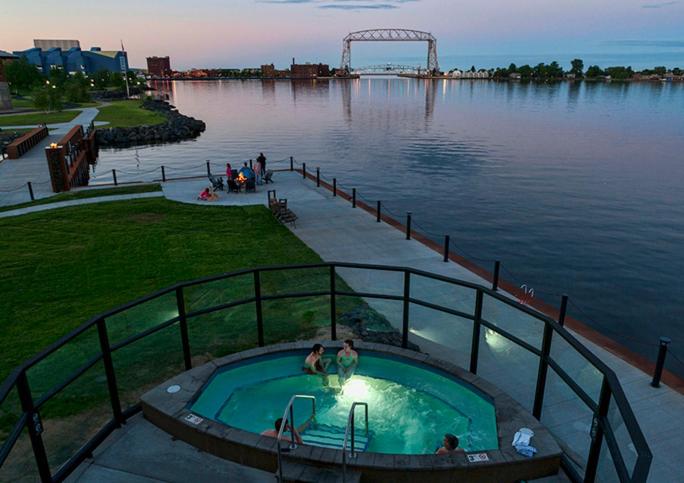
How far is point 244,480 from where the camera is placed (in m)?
7.00

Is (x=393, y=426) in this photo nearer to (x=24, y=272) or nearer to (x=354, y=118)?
(x=24, y=272)

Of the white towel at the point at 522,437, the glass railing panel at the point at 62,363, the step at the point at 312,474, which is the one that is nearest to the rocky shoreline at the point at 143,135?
the glass railing panel at the point at 62,363

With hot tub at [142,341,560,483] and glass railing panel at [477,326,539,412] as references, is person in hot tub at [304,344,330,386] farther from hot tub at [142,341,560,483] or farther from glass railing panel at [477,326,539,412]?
glass railing panel at [477,326,539,412]

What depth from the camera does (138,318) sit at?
8266mm

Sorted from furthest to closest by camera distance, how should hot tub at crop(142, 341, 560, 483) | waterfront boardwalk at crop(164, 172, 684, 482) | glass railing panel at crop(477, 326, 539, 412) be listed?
glass railing panel at crop(477, 326, 539, 412), waterfront boardwalk at crop(164, 172, 684, 482), hot tub at crop(142, 341, 560, 483)

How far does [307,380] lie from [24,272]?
1181 centimetres

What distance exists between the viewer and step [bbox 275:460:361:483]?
6742 mm

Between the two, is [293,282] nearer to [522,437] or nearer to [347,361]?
[347,361]

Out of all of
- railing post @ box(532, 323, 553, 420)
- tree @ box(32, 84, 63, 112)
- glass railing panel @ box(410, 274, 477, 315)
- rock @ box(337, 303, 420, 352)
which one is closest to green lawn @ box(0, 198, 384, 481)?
rock @ box(337, 303, 420, 352)

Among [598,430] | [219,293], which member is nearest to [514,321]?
[598,430]

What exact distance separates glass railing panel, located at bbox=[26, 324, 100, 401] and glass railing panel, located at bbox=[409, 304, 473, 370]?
663 cm

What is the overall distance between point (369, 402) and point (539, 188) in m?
32.4

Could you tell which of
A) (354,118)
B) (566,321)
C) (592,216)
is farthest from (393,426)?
(354,118)

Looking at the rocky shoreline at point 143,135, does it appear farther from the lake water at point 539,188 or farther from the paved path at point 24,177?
the paved path at point 24,177
